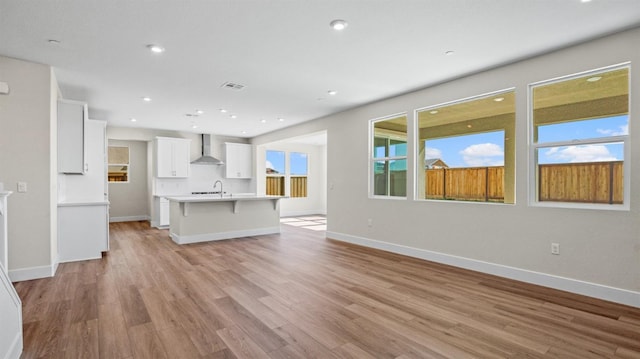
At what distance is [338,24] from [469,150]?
2674mm

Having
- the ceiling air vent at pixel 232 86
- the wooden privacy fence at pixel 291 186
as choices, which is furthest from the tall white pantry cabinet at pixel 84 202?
the wooden privacy fence at pixel 291 186

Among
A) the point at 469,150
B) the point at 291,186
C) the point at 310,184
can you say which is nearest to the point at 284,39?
the point at 469,150

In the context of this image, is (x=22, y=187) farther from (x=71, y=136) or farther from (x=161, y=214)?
(x=161, y=214)

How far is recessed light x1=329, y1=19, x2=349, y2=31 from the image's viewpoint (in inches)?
111

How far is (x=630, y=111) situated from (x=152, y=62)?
498 centimetres

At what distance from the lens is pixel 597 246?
3150 mm

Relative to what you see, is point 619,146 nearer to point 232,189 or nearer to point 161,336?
point 161,336

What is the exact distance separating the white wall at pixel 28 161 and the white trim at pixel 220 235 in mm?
2129

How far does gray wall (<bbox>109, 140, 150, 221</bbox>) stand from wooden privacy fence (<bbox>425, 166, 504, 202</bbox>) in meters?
8.12

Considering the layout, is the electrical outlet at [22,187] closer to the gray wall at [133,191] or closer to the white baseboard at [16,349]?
the white baseboard at [16,349]

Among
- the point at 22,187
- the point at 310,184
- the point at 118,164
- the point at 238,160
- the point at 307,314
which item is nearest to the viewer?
the point at 307,314

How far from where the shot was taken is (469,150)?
4.43 m

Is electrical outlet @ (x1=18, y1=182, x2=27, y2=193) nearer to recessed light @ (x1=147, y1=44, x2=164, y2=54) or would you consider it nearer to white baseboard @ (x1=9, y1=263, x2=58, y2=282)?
white baseboard @ (x1=9, y1=263, x2=58, y2=282)

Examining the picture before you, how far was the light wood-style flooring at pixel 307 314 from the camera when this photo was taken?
2.20 m
